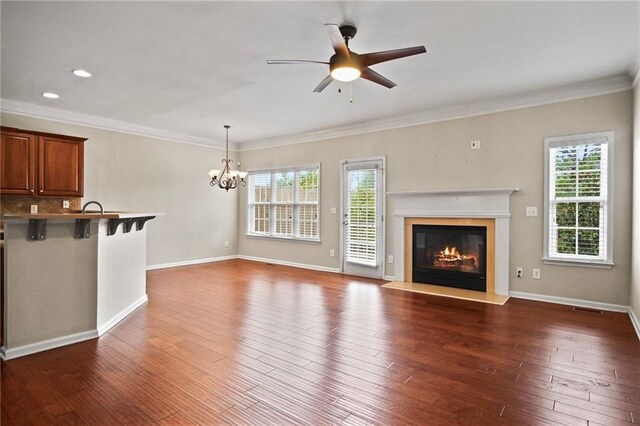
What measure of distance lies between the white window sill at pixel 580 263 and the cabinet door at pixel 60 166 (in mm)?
7053

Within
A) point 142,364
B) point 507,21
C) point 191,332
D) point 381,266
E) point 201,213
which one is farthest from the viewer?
point 201,213

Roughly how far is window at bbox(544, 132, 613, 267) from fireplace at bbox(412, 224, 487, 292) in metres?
0.89

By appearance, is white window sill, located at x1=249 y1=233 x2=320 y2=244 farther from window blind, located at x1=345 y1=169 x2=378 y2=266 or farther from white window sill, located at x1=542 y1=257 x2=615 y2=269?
white window sill, located at x1=542 y1=257 x2=615 y2=269

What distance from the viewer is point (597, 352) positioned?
295cm

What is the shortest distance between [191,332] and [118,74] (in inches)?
123

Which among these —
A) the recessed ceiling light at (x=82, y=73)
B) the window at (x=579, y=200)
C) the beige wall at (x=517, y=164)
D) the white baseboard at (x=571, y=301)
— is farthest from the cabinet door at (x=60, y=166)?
the window at (x=579, y=200)

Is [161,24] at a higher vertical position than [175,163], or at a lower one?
higher

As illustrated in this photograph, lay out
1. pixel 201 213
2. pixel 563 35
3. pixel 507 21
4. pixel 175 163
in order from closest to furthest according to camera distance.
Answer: pixel 507 21, pixel 563 35, pixel 175 163, pixel 201 213

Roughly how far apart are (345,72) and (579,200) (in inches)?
139

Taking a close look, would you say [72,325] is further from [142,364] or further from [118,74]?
[118,74]

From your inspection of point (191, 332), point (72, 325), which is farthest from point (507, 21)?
point (72, 325)

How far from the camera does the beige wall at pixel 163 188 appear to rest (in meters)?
5.96

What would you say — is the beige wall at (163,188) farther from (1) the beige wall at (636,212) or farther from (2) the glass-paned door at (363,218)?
(1) the beige wall at (636,212)

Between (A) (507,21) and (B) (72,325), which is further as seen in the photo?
(B) (72,325)
